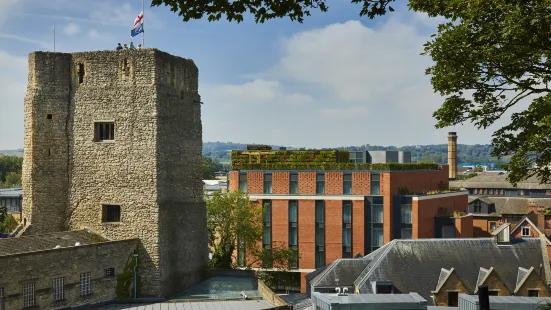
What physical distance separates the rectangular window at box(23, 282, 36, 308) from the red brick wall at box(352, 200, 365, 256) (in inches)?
1341

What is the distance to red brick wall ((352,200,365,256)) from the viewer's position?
183 feet

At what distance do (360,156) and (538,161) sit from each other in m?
47.0

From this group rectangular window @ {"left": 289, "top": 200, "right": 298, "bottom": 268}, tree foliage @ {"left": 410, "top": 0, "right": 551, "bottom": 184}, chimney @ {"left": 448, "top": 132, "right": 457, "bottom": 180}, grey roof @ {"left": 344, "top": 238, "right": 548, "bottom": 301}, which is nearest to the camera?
tree foliage @ {"left": 410, "top": 0, "right": 551, "bottom": 184}

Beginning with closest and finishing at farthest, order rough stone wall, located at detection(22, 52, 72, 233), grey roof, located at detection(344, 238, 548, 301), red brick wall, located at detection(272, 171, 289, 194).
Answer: rough stone wall, located at detection(22, 52, 72, 233), grey roof, located at detection(344, 238, 548, 301), red brick wall, located at detection(272, 171, 289, 194)

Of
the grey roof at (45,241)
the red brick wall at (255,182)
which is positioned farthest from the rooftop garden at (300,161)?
the grey roof at (45,241)

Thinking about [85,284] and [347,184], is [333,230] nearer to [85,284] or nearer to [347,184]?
[347,184]

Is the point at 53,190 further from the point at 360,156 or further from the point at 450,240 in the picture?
the point at 360,156

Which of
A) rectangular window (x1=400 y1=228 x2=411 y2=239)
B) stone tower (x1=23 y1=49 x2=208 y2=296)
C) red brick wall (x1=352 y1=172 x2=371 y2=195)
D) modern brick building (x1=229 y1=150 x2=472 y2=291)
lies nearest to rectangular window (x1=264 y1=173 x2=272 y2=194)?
modern brick building (x1=229 y1=150 x2=472 y2=291)

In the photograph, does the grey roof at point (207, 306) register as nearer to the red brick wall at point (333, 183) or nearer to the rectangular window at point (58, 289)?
the rectangular window at point (58, 289)

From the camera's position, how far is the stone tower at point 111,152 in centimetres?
3209

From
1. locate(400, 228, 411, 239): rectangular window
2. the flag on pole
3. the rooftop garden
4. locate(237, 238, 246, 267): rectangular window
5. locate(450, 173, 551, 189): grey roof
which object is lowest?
locate(237, 238, 246, 267): rectangular window

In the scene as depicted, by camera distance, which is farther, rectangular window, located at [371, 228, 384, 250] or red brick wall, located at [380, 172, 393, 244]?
rectangular window, located at [371, 228, 384, 250]

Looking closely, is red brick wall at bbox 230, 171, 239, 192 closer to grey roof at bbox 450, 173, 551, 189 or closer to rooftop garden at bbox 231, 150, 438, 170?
rooftop garden at bbox 231, 150, 438, 170

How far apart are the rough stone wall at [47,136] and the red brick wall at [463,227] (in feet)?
120
